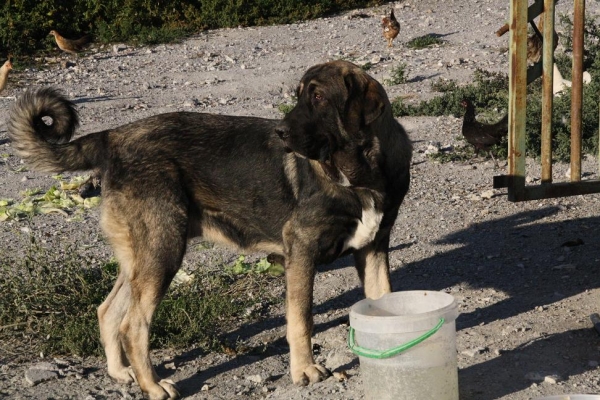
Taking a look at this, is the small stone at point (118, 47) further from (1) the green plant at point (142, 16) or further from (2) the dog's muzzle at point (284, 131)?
(2) the dog's muzzle at point (284, 131)

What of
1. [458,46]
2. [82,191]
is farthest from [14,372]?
[458,46]

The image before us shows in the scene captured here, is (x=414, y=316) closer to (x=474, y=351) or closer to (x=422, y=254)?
(x=474, y=351)

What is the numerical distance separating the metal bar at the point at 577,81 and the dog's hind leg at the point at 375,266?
1.69 meters

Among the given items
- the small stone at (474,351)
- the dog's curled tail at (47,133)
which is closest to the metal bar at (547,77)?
the small stone at (474,351)

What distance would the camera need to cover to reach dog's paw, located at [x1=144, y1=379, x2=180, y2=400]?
18.0 feet

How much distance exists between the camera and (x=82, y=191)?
9109 millimetres

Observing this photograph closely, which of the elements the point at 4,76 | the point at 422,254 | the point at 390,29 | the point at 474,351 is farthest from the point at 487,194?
the point at 4,76

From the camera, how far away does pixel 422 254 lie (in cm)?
752

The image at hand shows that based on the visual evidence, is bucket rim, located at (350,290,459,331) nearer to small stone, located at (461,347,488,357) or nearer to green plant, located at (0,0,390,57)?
small stone, located at (461,347,488,357)

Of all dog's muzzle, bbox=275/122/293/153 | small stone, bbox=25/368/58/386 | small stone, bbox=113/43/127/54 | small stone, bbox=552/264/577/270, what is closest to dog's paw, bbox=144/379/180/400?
small stone, bbox=25/368/58/386

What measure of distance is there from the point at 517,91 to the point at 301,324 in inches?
83.5

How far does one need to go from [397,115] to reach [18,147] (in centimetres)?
599

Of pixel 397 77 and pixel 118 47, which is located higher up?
pixel 118 47

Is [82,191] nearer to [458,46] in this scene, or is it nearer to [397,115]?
[397,115]
